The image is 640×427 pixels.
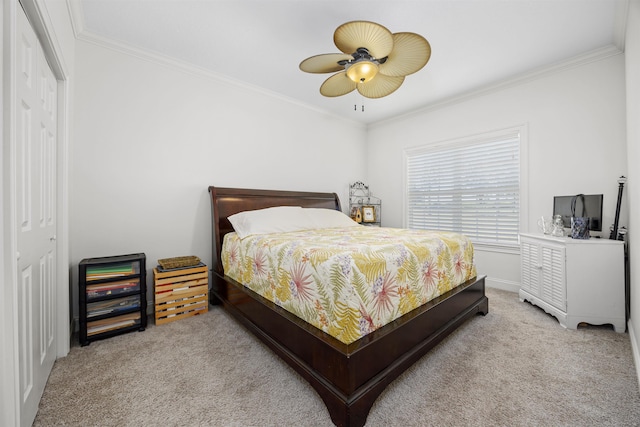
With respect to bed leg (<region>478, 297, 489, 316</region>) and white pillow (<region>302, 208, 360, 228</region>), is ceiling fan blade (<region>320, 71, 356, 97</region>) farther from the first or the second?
bed leg (<region>478, 297, 489, 316</region>)

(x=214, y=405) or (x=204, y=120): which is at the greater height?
(x=204, y=120)

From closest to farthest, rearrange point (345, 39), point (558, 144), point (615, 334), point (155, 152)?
point (345, 39) < point (615, 334) < point (155, 152) < point (558, 144)

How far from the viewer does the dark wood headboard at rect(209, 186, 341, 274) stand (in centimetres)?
291

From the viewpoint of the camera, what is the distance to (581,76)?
2725mm

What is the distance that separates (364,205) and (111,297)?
364 cm

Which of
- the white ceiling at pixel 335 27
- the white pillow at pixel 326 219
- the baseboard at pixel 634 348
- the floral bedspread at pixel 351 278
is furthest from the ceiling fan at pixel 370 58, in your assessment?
the baseboard at pixel 634 348

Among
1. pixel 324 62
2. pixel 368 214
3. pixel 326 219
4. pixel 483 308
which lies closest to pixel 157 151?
pixel 324 62

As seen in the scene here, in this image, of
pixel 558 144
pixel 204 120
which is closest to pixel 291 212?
pixel 204 120

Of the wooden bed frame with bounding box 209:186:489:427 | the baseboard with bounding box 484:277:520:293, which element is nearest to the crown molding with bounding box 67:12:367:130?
the wooden bed frame with bounding box 209:186:489:427

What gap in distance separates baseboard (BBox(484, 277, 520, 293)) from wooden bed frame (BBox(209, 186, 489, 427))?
1.08 m

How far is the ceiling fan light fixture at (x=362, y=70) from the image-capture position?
6.38ft

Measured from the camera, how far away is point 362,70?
6.51 ft

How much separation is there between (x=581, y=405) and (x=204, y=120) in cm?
378

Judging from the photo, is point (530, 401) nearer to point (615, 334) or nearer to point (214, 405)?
point (615, 334)
